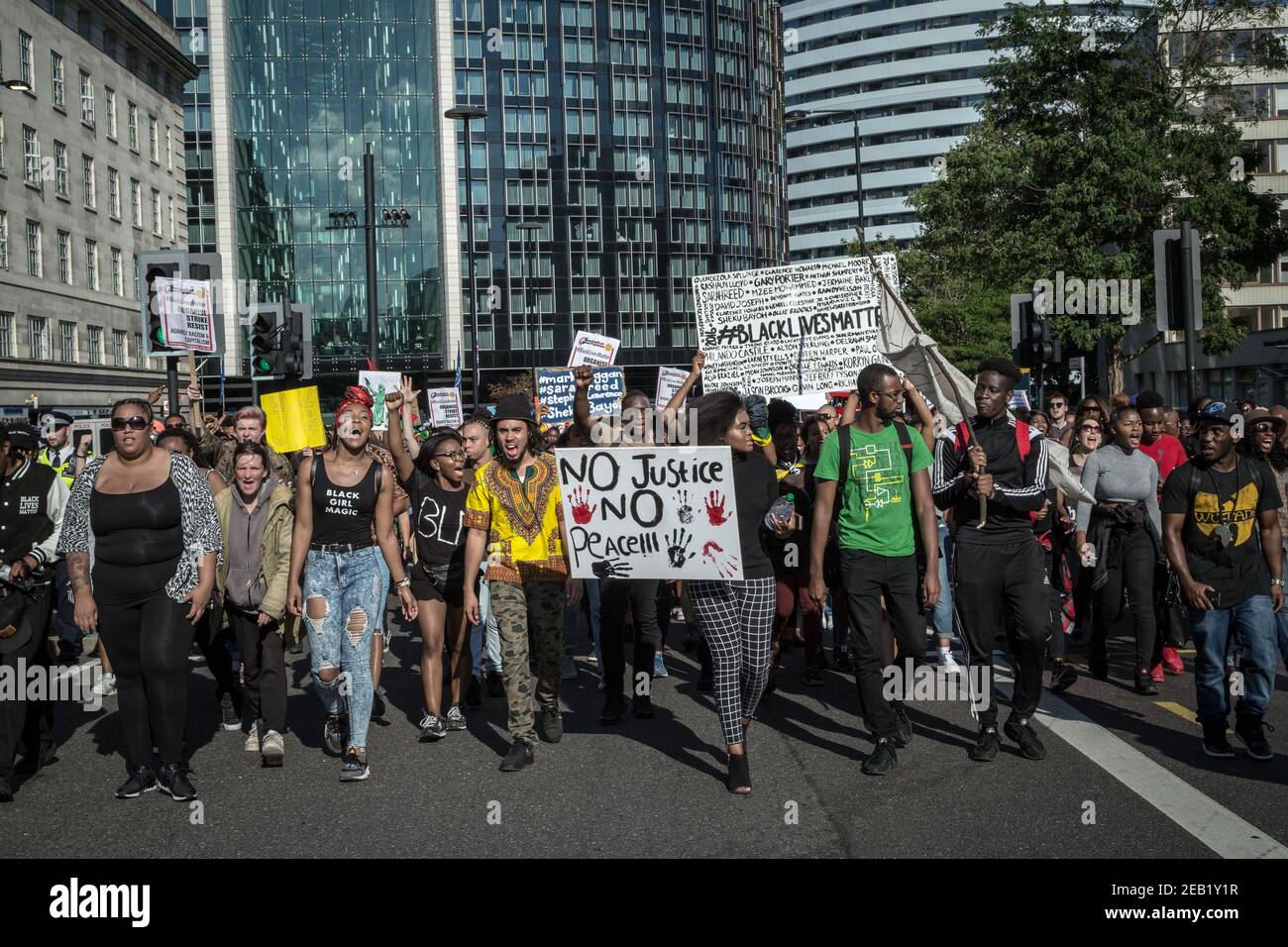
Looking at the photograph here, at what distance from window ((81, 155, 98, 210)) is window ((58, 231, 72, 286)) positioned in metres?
2.09

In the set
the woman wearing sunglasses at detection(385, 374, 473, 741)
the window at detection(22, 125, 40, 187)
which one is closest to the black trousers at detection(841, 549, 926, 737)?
the woman wearing sunglasses at detection(385, 374, 473, 741)

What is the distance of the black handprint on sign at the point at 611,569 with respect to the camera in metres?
6.98

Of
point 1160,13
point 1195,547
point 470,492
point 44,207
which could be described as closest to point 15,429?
point 470,492

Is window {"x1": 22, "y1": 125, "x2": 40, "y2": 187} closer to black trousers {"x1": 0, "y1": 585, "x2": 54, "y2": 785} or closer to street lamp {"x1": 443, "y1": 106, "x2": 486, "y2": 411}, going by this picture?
street lamp {"x1": 443, "y1": 106, "x2": 486, "y2": 411}

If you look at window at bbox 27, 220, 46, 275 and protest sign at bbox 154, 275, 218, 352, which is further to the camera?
window at bbox 27, 220, 46, 275

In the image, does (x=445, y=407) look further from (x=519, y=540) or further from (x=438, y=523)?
(x=519, y=540)

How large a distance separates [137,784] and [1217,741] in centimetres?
556

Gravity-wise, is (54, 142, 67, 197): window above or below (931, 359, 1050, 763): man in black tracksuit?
above

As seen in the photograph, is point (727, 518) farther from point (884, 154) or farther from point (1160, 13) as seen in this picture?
point (884, 154)

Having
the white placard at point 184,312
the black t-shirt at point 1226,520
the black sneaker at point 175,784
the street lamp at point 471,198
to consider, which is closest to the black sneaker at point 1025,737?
the black t-shirt at point 1226,520

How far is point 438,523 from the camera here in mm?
8406

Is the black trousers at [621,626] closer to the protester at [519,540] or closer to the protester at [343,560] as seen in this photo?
the protester at [519,540]

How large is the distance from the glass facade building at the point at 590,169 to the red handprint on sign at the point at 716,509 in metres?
71.3

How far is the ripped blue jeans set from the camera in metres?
7.21
